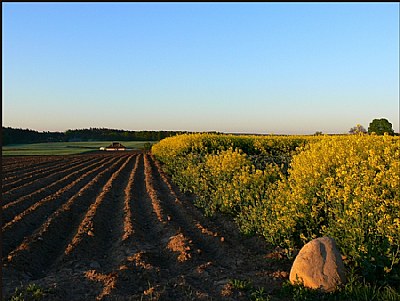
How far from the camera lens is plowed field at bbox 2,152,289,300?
6262mm

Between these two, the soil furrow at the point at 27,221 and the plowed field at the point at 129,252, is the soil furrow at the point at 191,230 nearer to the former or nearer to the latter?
the plowed field at the point at 129,252

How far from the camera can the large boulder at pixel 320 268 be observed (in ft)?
19.9

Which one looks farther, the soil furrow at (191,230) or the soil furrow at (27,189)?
the soil furrow at (27,189)

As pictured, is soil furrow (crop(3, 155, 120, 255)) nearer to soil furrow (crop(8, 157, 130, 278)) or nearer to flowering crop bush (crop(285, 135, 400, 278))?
soil furrow (crop(8, 157, 130, 278))

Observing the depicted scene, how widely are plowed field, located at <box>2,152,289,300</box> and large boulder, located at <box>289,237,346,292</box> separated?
1.34 ft

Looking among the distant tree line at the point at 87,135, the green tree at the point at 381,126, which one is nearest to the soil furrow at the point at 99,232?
the green tree at the point at 381,126

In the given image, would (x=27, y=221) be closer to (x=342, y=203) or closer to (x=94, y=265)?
(x=94, y=265)

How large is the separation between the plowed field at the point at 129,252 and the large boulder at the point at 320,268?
410 mm

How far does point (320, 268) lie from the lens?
6129 millimetres

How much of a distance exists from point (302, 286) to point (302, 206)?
6.78 feet

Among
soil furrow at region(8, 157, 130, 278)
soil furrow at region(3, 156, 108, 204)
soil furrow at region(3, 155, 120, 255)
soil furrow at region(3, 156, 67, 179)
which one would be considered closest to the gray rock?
soil furrow at region(8, 157, 130, 278)

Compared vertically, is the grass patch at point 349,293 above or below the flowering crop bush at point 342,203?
below

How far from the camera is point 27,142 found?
273ft

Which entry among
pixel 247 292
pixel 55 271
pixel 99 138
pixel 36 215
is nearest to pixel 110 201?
pixel 36 215
